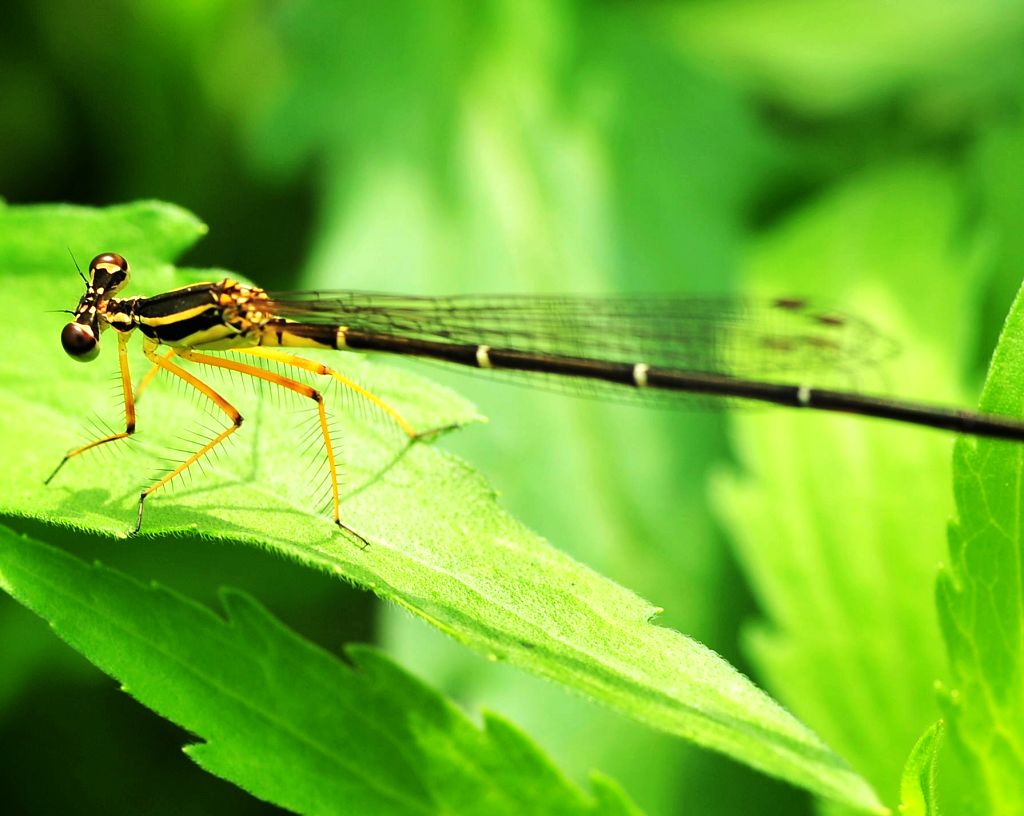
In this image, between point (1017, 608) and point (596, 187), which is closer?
point (1017, 608)

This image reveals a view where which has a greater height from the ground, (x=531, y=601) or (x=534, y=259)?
(x=534, y=259)

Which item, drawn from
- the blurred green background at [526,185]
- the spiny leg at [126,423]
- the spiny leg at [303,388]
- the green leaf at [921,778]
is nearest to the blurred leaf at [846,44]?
the blurred green background at [526,185]

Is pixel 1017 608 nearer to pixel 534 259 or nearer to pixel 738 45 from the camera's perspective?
pixel 534 259

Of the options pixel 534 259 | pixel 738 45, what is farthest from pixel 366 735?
pixel 738 45

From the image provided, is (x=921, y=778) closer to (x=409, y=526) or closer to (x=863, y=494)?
(x=409, y=526)

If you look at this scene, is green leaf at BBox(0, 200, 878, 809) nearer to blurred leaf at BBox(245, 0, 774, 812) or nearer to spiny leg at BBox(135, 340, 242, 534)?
spiny leg at BBox(135, 340, 242, 534)

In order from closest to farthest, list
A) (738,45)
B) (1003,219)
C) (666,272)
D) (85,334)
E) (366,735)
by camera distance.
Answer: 1. (366,735)
2. (85,334)
3. (1003,219)
4. (666,272)
5. (738,45)

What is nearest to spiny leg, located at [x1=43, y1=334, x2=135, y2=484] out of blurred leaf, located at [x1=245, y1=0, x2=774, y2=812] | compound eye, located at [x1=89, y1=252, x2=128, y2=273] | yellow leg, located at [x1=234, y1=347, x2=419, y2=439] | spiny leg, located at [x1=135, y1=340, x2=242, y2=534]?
spiny leg, located at [x1=135, y1=340, x2=242, y2=534]
